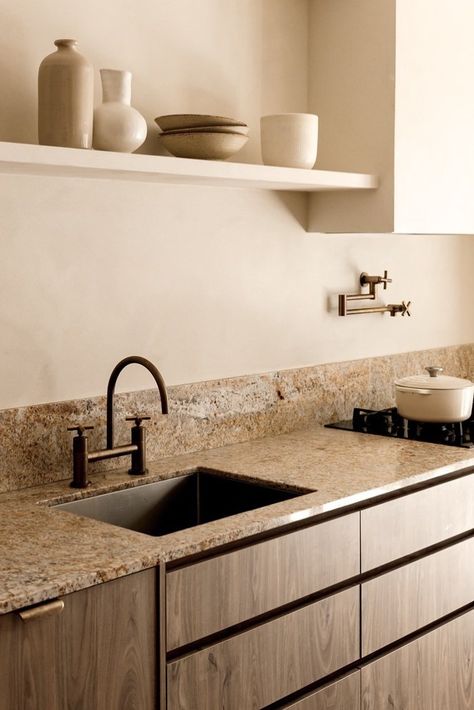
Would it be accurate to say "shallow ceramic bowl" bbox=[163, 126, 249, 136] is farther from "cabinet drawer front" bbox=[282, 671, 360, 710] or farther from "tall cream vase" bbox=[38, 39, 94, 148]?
"cabinet drawer front" bbox=[282, 671, 360, 710]

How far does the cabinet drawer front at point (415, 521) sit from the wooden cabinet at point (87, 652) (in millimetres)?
707

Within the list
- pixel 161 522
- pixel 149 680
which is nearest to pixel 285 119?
pixel 161 522

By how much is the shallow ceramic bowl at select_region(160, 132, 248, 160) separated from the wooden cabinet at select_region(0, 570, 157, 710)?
115 cm

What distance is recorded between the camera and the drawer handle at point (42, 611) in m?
1.58

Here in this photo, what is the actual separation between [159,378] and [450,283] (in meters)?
1.75

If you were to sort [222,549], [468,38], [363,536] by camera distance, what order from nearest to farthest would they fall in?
1. [222,549]
2. [363,536]
3. [468,38]

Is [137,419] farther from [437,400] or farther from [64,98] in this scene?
[437,400]

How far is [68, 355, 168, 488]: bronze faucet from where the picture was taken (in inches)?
91.0

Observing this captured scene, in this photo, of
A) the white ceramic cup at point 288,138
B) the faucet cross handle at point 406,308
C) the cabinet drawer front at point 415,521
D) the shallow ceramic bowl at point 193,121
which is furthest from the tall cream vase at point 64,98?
the faucet cross handle at point 406,308

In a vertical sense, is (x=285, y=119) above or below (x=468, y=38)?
below

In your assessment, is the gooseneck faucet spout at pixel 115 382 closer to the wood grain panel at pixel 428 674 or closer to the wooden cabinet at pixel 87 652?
the wooden cabinet at pixel 87 652

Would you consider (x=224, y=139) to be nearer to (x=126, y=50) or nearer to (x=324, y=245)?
(x=126, y=50)

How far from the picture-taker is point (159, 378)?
2359 millimetres

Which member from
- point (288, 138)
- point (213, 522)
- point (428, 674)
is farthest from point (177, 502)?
point (288, 138)
